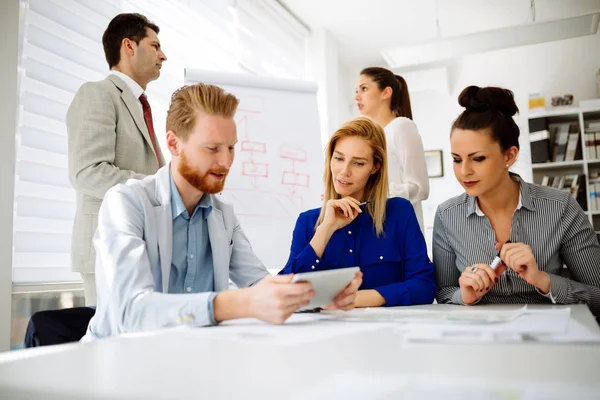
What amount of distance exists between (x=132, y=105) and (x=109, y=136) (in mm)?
189

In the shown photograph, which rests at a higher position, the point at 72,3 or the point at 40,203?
the point at 72,3

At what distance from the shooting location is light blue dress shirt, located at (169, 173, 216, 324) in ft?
4.40

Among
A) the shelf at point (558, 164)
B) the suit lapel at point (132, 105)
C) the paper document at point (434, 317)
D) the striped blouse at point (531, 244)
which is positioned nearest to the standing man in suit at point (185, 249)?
the paper document at point (434, 317)

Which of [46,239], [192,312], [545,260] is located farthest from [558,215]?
[46,239]

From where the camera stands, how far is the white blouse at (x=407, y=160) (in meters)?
2.39

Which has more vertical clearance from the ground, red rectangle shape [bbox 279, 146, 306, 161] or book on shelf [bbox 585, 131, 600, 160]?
book on shelf [bbox 585, 131, 600, 160]

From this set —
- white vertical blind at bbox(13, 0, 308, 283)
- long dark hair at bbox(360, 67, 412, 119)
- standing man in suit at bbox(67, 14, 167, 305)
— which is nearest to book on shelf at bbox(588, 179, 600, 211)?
long dark hair at bbox(360, 67, 412, 119)

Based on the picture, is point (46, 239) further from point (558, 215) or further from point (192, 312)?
point (558, 215)

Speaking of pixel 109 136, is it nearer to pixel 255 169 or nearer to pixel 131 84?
pixel 131 84

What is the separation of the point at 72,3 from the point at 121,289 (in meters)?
2.01

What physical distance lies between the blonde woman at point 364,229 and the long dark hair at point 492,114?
0.33m

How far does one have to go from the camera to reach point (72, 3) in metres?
2.57

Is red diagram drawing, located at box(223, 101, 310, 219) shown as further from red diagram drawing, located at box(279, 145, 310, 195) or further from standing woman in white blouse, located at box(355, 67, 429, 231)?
standing woman in white blouse, located at box(355, 67, 429, 231)

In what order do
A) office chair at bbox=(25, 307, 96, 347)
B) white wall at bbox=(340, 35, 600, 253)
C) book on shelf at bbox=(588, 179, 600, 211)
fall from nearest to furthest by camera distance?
office chair at bbox=(25, 307, 96, 347), book on shelf at bbox=(588, 179, 600, 211), white wall at bbox=(340, 35, 600, 253)
